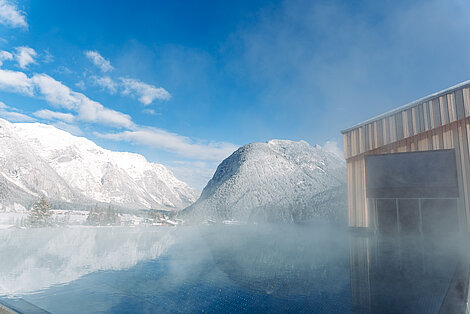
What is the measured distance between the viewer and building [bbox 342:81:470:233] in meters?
11.5

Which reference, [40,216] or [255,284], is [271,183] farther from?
[255,284]

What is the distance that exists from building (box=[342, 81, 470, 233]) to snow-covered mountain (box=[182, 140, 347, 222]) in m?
45.5

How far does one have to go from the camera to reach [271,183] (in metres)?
83.7

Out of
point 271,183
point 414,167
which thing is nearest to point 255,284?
point 414,167

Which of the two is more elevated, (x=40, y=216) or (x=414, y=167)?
(x=414, y=167)

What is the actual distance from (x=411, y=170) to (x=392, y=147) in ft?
4.37

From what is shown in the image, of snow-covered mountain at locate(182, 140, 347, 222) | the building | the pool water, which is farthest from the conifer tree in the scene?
the building

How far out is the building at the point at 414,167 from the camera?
11.5 m

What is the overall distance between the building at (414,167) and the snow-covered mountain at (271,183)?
149 ft

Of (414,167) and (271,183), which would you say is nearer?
(414,167)

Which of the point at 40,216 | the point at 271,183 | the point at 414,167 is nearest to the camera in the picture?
the point at 414,167

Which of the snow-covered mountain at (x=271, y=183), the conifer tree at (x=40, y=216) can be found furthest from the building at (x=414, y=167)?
the conifer tree at (x=40, y=216)

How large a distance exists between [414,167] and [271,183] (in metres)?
71.6

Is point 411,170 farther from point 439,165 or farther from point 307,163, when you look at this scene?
point 307,163
